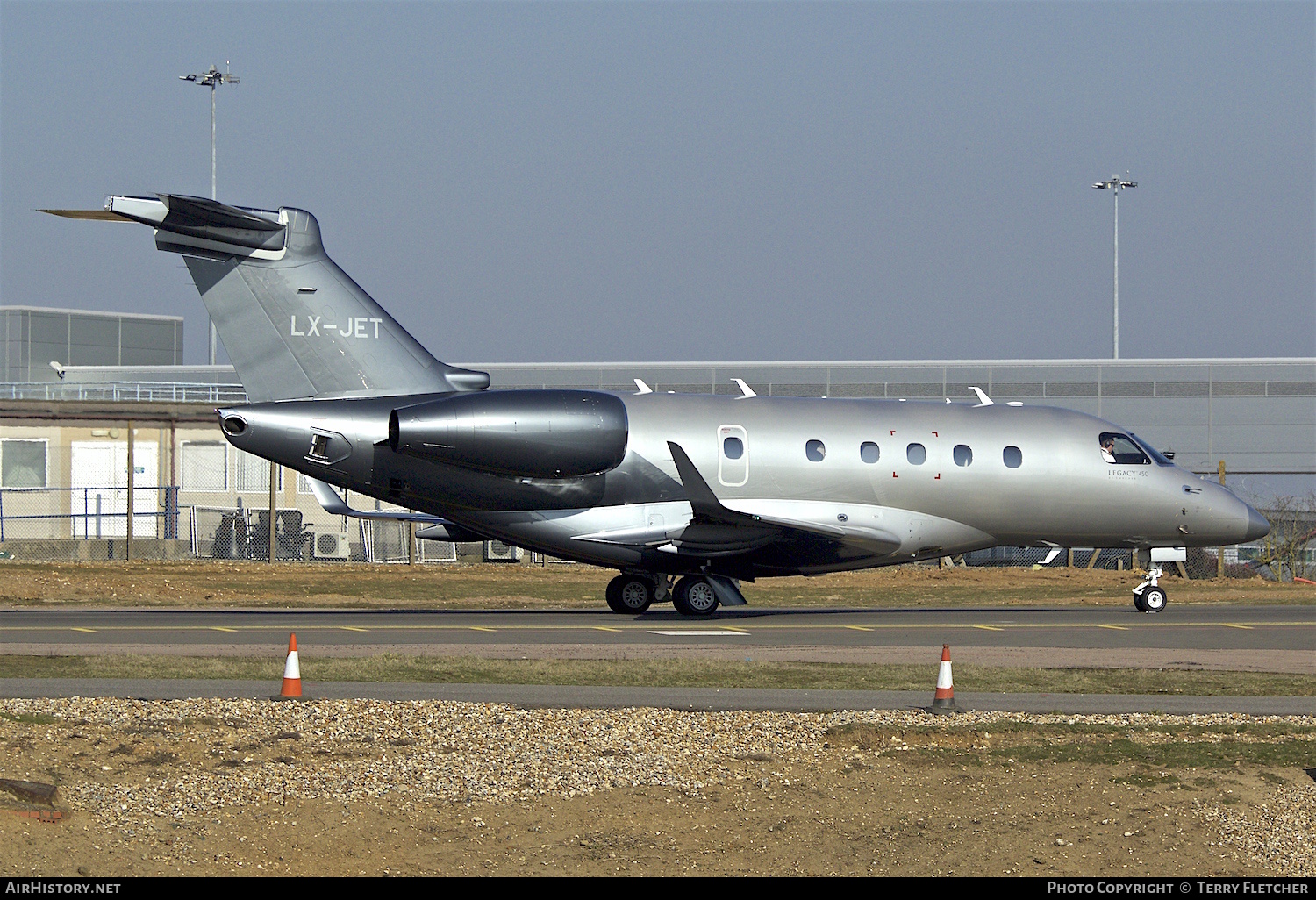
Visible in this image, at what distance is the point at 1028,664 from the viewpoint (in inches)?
733

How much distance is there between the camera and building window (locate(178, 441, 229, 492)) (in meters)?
50.0

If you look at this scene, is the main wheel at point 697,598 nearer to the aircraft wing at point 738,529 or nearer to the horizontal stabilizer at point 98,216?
the aircraft wing at point 738,529

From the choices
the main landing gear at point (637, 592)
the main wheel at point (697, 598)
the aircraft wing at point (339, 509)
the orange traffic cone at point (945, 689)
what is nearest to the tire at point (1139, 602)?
the main wheel at point (697, 598)

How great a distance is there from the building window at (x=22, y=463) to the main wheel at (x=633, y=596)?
96.6 ft

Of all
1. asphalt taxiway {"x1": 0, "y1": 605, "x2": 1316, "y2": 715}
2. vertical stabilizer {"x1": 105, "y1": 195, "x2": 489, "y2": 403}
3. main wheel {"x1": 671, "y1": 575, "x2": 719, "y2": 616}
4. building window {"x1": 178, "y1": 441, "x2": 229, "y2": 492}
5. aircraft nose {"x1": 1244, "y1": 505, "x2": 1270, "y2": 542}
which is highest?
vertical stabilizer {"x1": 105, "y1": 195, "x2": 489, "y2": 403}

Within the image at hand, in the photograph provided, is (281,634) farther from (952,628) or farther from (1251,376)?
(1251,376)

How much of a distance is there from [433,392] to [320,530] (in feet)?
83.5

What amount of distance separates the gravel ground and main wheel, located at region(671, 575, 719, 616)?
11.8m

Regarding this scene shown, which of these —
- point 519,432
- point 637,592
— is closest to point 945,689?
point 519,432

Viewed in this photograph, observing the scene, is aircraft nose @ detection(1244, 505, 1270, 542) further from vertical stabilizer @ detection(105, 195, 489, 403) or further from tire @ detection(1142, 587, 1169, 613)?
vertical stabilizer @ detection(105, 195, 489, 403)

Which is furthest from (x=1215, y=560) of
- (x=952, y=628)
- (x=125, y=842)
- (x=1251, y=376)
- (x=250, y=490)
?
(x=125, y=842)

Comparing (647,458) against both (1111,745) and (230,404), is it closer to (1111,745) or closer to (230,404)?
(1111,745)

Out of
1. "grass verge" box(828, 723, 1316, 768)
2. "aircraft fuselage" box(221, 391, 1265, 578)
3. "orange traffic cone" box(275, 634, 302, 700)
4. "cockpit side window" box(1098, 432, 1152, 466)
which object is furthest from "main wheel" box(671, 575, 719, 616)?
"grass verge" box(828, 723, 1316, 768)

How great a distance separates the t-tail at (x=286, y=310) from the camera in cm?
2395
